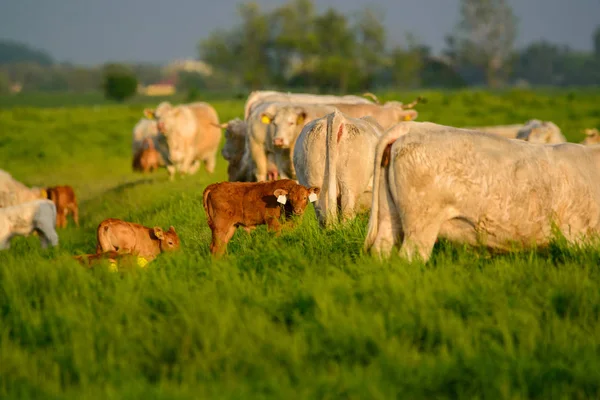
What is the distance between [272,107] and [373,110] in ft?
5.78

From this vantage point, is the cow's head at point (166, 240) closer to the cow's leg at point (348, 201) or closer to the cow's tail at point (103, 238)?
the cow's tail at point (103, 238)

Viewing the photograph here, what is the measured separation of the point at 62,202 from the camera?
16.9 meters

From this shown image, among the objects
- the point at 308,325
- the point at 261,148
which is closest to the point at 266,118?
the point at 261,148

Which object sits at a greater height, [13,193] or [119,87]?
[13,193]

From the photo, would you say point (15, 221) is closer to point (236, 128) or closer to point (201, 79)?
point (236, 128)

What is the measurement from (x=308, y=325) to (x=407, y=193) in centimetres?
181

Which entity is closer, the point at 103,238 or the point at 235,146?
the point at 103,238

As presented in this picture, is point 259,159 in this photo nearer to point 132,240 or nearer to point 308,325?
point 132,240

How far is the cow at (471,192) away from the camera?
727 cm

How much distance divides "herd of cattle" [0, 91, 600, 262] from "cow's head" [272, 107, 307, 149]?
0.06 ft

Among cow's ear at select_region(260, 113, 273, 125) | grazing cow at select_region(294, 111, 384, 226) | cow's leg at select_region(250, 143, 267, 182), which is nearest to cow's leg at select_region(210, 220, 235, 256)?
grazing cow at select_region(294, 111, 384, 226)

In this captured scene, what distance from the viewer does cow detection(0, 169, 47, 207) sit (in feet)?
52.8

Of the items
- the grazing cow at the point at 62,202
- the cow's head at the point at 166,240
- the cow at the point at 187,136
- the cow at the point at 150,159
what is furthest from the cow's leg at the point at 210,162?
the cow's head at the point at 166,240

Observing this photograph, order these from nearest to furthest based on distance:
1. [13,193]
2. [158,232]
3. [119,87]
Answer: [158,232] → [13,193] → [119,87]
